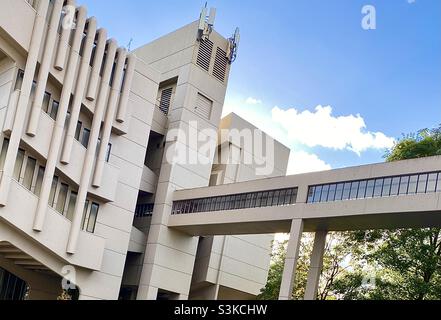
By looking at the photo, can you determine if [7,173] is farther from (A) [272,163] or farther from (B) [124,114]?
(A) [272,163]

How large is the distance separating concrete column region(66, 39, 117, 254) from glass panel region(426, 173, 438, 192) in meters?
13.7

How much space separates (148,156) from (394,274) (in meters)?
14.6

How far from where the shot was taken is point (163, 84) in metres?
33.8

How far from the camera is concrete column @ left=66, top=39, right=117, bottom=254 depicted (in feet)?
77.7

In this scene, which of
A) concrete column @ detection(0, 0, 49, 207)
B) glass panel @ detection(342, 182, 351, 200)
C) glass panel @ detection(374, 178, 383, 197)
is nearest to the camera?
concrete column @ detection(0, 0, 49, 207)

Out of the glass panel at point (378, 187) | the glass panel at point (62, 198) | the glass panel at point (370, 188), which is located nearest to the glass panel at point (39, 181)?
the glass panel at point (62, 198)

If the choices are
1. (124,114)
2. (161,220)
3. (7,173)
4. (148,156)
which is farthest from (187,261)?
(7,173)

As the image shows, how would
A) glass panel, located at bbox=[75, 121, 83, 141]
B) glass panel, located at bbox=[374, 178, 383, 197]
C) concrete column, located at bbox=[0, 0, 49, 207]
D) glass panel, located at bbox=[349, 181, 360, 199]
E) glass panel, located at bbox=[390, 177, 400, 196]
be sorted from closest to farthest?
concrete column, located at bbox=[0, 0, 49, 207], glass panel, located at bbox=[390, 177, 400, 196], glass panel, located at bbox=[374, 178, 383, 197], glass panel, located at bbox=[349, 181, 360, 199], glass panel, located at bbox=[75, 121, 83, 141]

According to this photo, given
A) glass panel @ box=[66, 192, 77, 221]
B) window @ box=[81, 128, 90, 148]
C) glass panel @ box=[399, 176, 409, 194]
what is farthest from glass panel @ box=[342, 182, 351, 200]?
glass panel @ box=[66, 192, 77, 221]

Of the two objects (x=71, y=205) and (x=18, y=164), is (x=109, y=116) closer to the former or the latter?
(x=71, y=205)

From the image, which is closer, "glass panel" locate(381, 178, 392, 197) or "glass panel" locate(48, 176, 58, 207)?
"glass panel" locate(381, 178, 392, 197)

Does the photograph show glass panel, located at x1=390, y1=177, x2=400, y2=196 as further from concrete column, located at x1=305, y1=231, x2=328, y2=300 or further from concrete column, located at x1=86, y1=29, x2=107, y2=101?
concrete column, located at x1=86, y1=29, x2=107, y2=101

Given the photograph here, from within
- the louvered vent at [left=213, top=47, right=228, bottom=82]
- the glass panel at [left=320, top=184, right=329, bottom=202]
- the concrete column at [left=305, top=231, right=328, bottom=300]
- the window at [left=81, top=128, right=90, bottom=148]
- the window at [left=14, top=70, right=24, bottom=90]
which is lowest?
the concrete column at [left=305, top=231, right=328, bottom=300]

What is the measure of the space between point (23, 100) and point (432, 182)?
15402 millimetres
